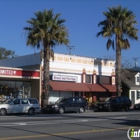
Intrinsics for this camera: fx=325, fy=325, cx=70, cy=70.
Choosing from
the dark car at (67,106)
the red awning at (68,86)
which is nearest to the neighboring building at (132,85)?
the red awning at (68,86)

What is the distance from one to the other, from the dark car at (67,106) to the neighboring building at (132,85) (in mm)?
16172

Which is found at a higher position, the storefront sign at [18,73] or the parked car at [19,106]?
the storefront sign at [18,73]

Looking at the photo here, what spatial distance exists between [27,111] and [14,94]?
787 centimetres

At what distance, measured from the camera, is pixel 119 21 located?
40.1 metres

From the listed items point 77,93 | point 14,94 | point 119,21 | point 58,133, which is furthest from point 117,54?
point 58,133

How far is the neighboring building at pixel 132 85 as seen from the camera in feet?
155

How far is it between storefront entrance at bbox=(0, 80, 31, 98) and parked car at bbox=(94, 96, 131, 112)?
8285mm

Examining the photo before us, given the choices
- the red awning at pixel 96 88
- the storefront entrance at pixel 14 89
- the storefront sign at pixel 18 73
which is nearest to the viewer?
the storefront sign at pixel 18 73

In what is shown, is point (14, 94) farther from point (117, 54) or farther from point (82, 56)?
point (117, 54)

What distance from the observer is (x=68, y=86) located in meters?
37.8

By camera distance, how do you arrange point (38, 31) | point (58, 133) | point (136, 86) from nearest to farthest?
point (58, 133), point (38, 31), point (136, 86)

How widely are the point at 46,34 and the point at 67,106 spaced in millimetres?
7817

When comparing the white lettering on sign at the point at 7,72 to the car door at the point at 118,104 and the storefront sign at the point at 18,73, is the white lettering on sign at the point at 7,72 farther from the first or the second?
the car door at the point at 118,104

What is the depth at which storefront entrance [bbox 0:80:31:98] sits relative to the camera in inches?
1401
